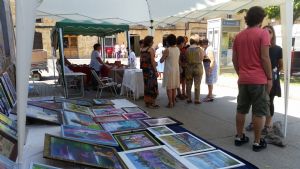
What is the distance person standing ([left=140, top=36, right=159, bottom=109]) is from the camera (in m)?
5.93

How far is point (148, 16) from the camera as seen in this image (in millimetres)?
8039

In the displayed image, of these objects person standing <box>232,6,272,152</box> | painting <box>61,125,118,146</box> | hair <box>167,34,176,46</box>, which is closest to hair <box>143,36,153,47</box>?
hair <box>167,34,176,46</box>

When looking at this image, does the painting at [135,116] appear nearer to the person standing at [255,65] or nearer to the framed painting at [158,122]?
the framed painting at [158,122]

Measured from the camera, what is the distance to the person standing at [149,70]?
5934 millimetres

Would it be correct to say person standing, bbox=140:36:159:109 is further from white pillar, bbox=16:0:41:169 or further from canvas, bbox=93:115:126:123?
white pillar, bbox=16:0:41:169

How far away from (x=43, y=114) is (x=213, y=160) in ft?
6.70

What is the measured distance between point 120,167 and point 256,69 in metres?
1.99

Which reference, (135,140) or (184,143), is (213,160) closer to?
(184,143)

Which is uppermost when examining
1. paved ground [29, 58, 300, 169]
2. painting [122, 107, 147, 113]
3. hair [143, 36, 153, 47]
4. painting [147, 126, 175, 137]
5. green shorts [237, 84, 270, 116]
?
hair [143, 36, 153, 47]

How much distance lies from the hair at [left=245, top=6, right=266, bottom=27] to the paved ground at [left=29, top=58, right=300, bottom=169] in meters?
1.59

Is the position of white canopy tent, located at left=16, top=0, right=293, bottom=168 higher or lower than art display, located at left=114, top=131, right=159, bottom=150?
higher

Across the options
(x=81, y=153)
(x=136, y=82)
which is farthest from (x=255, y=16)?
(x=136, y=82)

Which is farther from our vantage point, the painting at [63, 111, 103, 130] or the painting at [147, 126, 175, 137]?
the painting at [147, 126, 175, 137]

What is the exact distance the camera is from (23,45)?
63.5 inches
